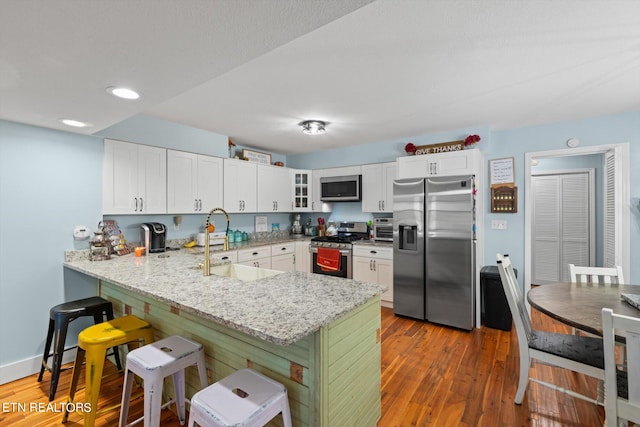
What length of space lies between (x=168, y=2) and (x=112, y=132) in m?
2.48

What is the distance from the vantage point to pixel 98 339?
1.73 m

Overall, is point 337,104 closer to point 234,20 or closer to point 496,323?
point 234,20

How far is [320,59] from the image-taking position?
2.01m

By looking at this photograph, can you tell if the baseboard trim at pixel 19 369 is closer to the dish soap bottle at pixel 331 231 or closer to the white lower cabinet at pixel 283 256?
the white lower cabinet at pixel 283 256

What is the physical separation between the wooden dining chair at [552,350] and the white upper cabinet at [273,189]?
3.26 metres

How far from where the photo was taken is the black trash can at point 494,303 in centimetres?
332

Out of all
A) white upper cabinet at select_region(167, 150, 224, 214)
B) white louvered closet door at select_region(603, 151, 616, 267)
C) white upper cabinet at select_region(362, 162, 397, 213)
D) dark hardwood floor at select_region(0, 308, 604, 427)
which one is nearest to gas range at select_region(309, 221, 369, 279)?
white upper cabinet at select_region(362, 162, 397, 213)

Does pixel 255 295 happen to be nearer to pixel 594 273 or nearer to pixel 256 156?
pixel 594 273

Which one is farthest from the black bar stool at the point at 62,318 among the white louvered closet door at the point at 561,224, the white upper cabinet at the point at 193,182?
the white louvered closet door at the point at 561,224

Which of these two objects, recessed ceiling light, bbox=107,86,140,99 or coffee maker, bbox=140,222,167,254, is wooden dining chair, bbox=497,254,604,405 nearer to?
recessed ceiling light, bbox=107,86,140,99

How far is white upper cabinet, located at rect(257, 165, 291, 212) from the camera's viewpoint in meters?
4.47

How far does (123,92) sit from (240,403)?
184cm

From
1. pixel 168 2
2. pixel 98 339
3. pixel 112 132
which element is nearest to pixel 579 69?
pixel 168 2

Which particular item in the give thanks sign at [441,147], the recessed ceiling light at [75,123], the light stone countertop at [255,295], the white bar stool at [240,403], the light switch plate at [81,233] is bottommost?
the white bar stool at [240,403]
